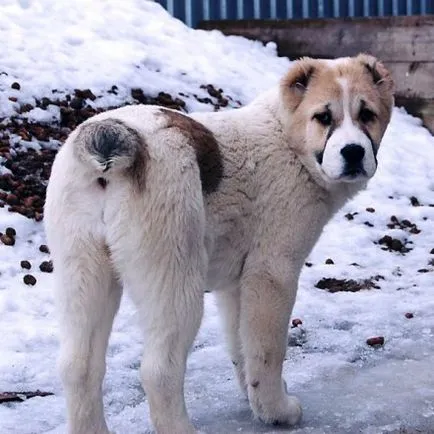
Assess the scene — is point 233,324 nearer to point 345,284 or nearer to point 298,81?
point 298,81

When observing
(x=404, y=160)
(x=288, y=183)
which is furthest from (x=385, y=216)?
(x=288, y=183)

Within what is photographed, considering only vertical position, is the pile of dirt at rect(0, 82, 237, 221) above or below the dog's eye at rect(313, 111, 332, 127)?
below

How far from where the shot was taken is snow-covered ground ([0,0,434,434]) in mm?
4277

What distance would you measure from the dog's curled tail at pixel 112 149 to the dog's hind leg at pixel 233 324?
100 centimetres

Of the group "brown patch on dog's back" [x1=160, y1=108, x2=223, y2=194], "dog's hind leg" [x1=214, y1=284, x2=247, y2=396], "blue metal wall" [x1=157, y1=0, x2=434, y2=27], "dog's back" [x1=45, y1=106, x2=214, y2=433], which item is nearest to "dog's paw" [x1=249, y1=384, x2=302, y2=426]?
"dog's hind leg" [x1=214, y1=284, x2=247, y2=396]

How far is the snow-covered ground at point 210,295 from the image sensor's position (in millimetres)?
4277

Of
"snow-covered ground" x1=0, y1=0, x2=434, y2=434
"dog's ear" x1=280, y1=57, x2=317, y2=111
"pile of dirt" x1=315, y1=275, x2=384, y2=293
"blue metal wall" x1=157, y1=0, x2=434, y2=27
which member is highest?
"dog's ear" x1=280, y1=57, x2=317, y2=111

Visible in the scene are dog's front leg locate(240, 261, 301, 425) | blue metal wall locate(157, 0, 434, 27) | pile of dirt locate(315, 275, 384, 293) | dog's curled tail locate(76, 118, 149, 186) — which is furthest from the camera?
blue metal wall locate(157, 0, 434, 27)

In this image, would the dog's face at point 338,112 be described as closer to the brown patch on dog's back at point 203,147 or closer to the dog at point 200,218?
the dog at point 200,218

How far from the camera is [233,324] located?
176 inches

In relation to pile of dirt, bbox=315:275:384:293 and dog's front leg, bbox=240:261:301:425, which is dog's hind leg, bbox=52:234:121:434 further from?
pile of dirt, bbox=315:275:384:293

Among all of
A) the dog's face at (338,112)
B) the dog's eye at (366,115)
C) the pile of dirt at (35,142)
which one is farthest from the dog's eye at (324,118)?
the pile of dirt at (35,142)

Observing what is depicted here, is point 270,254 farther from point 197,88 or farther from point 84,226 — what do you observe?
point 197,88

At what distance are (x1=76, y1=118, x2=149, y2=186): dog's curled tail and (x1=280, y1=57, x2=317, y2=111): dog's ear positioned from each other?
35.8 inches
